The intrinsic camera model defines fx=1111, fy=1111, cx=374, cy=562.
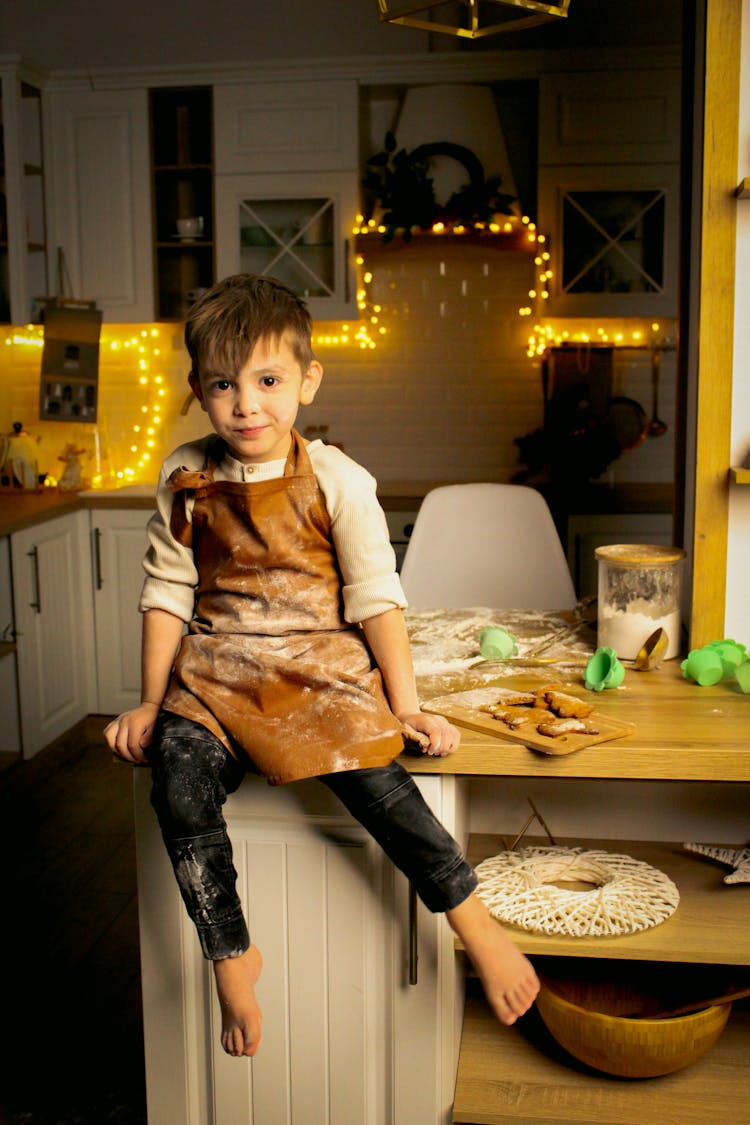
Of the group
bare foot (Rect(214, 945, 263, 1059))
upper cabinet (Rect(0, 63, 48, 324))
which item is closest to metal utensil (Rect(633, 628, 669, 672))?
bare foot (Rect(214, 945, 263, 1059))

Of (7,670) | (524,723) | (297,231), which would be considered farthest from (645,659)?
(297,231)

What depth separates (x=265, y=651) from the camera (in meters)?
1.56

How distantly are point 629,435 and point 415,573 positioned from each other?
1993 millimetres

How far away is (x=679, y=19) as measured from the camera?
436 cm

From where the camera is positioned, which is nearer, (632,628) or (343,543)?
(343,543)

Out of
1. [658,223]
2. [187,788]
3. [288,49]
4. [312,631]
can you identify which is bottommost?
[187,788]

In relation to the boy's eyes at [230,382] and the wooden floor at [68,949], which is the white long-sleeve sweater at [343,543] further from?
the wooden floor at [68,949]

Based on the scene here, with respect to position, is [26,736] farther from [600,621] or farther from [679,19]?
[679,19]

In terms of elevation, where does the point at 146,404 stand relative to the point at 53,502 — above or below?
above

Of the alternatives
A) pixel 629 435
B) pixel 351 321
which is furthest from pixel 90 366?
pixel 629 435

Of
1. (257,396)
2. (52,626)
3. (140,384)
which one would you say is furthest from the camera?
(140,384)

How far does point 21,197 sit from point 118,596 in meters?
1.59

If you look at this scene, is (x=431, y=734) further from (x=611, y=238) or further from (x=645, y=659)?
(x=611, y=238)

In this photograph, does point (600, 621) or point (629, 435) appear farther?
point (629, 435)
